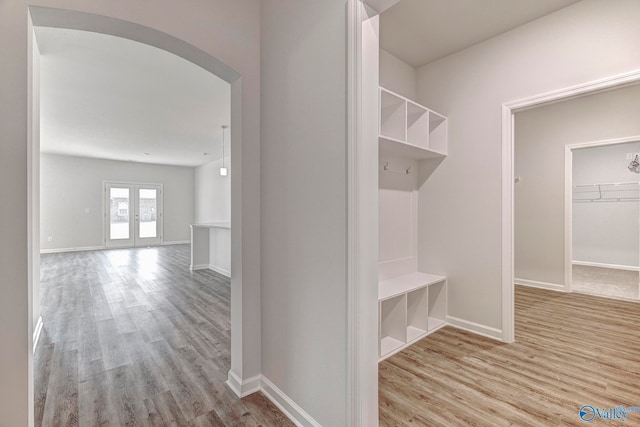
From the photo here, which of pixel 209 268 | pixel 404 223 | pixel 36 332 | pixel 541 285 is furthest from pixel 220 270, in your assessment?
pixel 541 285

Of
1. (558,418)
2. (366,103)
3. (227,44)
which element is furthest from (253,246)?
(558,418)

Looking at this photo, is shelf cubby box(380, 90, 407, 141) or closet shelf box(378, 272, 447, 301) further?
shelf cubby box(380, 90, 407, 141)

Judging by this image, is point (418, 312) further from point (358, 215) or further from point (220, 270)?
point (220, 270)

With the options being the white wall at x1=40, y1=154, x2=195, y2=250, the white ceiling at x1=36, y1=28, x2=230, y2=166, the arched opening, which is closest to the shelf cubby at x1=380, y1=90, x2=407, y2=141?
the arched opening

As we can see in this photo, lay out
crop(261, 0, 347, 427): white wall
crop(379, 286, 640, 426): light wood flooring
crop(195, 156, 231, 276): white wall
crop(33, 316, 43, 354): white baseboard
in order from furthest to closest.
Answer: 1. crop(195, 156, 231, 276): white wall
2. crop(33, 316, 43, 354): white baseboard
3. crop(379, 286, 640, 426): light wood flooring
4. crop(261, 0, 347, 427): white wall

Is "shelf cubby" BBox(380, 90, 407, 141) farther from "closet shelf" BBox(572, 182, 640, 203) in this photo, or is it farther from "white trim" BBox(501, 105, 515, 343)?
"closet shelf" BBox(572, 182, 640, 203)

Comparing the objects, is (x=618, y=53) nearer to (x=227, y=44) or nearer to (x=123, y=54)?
(x=227, y=44)

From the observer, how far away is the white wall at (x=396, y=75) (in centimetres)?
308

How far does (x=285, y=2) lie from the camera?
73.0 inches

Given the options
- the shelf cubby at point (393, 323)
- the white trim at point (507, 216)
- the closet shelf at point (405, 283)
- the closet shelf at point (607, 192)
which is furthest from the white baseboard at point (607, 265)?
the shelf cubby at point (393, 323)

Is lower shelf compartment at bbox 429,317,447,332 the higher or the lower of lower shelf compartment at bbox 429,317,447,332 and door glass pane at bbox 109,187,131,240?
the lower

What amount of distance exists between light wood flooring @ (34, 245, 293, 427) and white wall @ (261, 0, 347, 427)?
0.46m

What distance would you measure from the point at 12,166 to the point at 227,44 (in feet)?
4.50

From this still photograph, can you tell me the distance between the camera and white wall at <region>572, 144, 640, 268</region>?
18.4 ft
